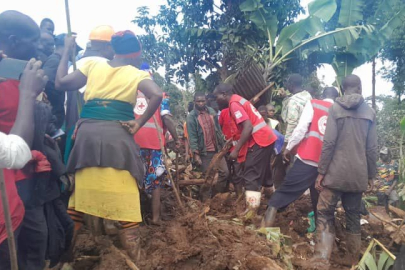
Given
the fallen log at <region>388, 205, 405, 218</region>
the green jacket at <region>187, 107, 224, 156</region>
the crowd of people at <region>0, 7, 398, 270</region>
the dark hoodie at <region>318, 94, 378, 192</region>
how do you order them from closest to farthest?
the crowd of people at <region>0, 7, 398, 270</region>
the dark hoodie at <region>318, 94, 378, 192</region>
the fallen log at <region>388, 205, 405, 218</region>
the green jacket at <region>187, 107, 224, 156</region>

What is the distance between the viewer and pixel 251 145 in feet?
14.8

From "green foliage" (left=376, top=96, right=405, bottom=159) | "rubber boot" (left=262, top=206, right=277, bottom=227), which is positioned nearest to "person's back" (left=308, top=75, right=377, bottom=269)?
"rubber boot" (left=262, top=206, right=277, bottom=227)

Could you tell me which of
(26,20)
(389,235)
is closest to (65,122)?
(26,20)

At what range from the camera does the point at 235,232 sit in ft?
10.7

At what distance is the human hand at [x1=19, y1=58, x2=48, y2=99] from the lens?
1.72 m

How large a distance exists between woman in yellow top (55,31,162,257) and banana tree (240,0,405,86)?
6.36 meters

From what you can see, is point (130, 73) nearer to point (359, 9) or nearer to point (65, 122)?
point (65, 122)

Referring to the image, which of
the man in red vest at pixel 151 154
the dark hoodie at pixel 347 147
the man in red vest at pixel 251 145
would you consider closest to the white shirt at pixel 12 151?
the man in red vest at pixel 151 154

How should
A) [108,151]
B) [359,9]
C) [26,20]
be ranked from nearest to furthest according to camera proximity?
[26,20] < [108,151] < [359,9]

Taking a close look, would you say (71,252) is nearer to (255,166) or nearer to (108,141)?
(108,141)

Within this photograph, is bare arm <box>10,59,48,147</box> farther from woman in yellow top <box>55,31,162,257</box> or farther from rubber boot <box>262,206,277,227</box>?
rubber boot <box>262,206,277,227</box>

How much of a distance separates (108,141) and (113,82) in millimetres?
421

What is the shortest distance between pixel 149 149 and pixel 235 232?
1.28 metres

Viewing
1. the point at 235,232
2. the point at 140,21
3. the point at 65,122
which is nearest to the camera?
the point at 235,232
